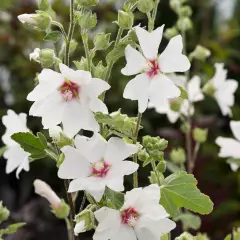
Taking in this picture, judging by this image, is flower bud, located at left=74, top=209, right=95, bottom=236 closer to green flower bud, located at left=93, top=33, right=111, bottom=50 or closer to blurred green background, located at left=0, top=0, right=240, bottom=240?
green flower bud, located at left=93, top=33, right=111, bottom=50

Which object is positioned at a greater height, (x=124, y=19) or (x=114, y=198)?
(x=124, y=19)

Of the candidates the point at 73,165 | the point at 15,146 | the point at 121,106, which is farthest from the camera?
the point at 121,106

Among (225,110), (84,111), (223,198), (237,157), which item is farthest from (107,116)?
(223,198)

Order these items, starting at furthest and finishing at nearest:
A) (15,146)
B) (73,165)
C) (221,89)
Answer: (221,89) → (15,146) → (73,165)

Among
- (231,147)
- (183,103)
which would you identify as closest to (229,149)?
(231,147)

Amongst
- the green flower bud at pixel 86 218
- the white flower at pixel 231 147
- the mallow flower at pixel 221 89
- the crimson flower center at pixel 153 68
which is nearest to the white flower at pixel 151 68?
the crimson flower center at pixel 153 68

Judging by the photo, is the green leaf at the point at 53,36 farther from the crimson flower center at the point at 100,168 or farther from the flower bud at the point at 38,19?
the crimson flower center at the point at 100,168

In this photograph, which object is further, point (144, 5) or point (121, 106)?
point (121, 106)

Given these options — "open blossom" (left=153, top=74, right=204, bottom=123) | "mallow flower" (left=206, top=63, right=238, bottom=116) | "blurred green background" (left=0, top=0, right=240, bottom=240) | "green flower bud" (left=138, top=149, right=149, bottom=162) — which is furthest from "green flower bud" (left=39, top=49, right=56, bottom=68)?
"blurred green background" (left=0, top=0, right=240, bottom=240)

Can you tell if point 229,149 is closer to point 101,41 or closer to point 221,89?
point 221,89
